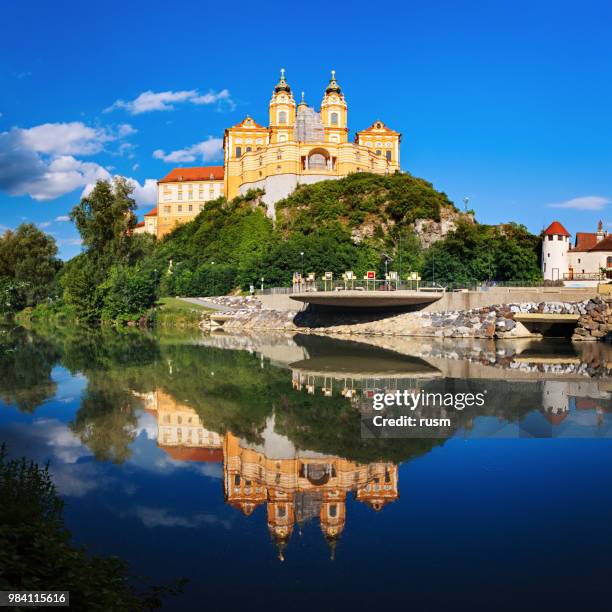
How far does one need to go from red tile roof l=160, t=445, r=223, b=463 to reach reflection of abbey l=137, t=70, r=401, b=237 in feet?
230

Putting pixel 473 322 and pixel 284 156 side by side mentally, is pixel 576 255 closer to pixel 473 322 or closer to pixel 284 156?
pixel 473 322

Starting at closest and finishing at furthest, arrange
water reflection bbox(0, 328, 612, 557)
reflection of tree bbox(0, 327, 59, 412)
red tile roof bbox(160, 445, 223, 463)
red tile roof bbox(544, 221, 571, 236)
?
water reflection bbox(0, 328, 612, 557), red tile roof bbox(160, 445, 223, 463), reflection of tree bbox(0, 327, 59, 412), red tile roof bbox(544, 221, 571, 236)

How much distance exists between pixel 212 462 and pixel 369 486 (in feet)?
12.0

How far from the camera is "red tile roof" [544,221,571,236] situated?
2277 inches

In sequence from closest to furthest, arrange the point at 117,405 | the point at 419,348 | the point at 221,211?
1. the point at 117,405
2. the point at 419,348
3. the point at 221,211

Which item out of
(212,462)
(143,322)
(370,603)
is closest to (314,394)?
(212,462)

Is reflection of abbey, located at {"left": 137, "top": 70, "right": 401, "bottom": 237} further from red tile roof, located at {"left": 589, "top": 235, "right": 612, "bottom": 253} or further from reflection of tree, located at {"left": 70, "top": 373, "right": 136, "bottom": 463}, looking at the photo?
reflection of tree, located at {"left": 70, "top": 373, "right": 136, "bottom": 463}

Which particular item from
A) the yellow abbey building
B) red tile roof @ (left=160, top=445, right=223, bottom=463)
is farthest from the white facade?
red tile roof @ (left=160, top=445, right=223, bottom=463)

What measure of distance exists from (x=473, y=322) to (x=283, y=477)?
3446cm

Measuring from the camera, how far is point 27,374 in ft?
86.3

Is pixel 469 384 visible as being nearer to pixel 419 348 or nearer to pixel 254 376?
pixel 254 376

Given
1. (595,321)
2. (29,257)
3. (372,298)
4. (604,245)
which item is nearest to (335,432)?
(372,298)

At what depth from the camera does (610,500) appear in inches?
427

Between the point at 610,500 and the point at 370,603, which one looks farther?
the point at 610,500
